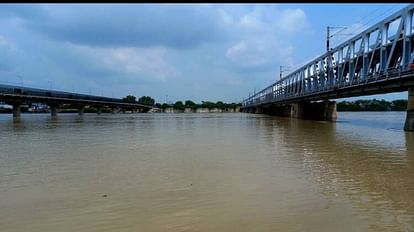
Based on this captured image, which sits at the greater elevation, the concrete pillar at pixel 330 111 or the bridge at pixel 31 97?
the bridge at pixel 31 97

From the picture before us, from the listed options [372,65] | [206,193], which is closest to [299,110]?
[372,65]

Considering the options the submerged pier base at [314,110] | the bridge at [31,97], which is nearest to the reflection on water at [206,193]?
the submerged pier base at [314,110]

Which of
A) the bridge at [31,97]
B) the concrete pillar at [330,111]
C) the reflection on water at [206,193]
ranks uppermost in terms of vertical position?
the bridge at [31,97]

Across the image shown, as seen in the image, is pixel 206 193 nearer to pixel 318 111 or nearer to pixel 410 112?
pixel 410 112

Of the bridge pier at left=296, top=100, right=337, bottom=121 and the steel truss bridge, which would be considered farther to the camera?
the bridge pier at left=296, top=100, right=337, bottom=121

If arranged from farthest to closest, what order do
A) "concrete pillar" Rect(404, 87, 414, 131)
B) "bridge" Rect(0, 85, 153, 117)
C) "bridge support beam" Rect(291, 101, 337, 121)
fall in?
1. "bridge" Rect(0, 85, 153, 117)
2. "bridge support beam" Rect(291, 101, 337, 121)
3. "concrete pillar" Rect(404, 87, 414, 131)

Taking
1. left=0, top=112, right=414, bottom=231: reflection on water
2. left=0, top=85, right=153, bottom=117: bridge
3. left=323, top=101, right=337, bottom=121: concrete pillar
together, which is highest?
left=0, top=85, right=153, bottom=117: bridge

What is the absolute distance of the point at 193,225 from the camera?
8141mm

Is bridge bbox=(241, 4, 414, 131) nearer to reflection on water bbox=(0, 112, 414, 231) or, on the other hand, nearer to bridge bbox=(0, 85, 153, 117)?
reflection on water bbox=(0, 112, 414, 231)

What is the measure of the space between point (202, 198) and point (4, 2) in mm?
7895

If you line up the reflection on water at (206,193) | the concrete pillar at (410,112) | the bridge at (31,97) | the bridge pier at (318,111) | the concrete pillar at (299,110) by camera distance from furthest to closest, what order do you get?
the concrete pillar at (299,110) → the bridge at (31,97) → the bridge pier at (318,111) → the concrete pillar at (410,112) → the reflection on water at (206,193)

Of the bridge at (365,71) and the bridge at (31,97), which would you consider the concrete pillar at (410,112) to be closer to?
the bridge at (365,71)

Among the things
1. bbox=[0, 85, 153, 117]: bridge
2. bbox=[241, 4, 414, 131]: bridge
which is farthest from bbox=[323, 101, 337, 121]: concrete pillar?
bbox=[0, 85, 153, 117]: bridge

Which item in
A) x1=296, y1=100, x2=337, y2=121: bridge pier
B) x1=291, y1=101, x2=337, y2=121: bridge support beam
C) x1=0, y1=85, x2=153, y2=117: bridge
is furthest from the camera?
x1=0, y1=85, x2=153, y2=117: bridge
